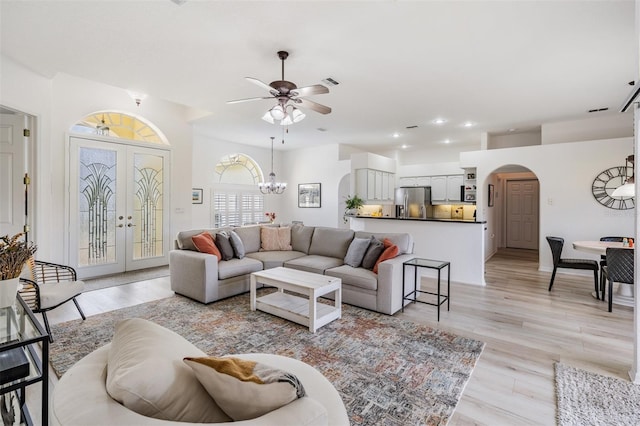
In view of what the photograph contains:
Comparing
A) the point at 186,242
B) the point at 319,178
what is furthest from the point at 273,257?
the point at 319,178

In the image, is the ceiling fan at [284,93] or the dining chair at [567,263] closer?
the ceiling fan at [284,93]

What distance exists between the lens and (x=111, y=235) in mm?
5457

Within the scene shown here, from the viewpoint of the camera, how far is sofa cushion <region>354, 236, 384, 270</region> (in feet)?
12.9

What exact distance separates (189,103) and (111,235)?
2719 millimetres

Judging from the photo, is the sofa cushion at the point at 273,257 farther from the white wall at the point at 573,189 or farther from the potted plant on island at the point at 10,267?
the white wall at the point at 573,189

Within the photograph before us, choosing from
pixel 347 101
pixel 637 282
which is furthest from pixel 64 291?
pixel 637 282

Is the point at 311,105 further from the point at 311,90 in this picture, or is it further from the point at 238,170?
the point at 238,170

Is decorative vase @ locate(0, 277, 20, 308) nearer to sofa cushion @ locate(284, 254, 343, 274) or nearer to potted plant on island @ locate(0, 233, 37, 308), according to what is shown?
potted plant on island @ locate(0, 233, 37, 308)

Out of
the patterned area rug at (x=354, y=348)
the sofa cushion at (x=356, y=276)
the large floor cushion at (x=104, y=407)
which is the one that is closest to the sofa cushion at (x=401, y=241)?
the sofa cushion at (x=356, y=276)

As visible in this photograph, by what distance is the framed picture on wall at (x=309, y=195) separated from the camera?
28.5ft

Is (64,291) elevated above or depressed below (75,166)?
below

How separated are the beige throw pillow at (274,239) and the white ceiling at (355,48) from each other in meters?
2.09

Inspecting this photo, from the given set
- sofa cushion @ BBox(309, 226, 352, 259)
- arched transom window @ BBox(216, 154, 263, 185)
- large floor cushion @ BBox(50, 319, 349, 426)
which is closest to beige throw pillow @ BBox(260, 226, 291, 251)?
sofa cushion @ BBox(309, 226, 352, 259)

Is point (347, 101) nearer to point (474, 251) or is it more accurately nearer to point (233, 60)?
point (233, 60)
